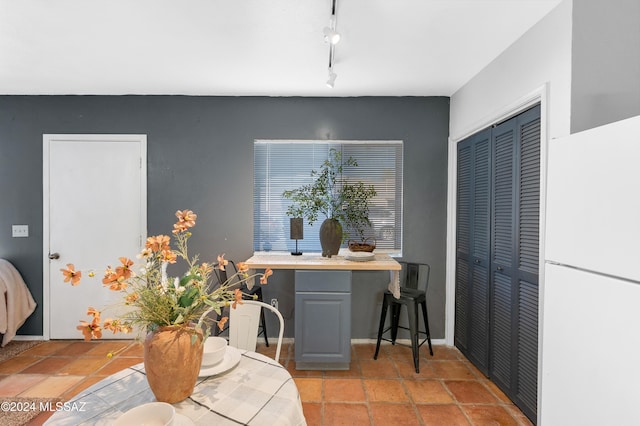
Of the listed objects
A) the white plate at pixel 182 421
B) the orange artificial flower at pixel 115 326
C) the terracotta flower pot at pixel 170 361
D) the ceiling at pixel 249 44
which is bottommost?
the white plate at pixel 182 421

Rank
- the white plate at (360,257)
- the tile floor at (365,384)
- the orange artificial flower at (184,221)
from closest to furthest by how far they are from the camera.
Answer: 1. the orange artificial flower at (184,221)
2. the tile floor at (365,384)
3. the white plate at (360,257)

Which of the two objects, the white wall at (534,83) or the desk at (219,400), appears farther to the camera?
the white wall at (534,83)

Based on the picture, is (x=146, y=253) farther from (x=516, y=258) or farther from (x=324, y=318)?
(x=516, y=258)

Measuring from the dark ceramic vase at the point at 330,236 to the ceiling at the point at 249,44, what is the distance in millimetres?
1321

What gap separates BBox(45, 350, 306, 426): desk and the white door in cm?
243

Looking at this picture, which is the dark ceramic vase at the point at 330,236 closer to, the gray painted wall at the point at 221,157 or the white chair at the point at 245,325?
the gray painted wall at the point at 221,157

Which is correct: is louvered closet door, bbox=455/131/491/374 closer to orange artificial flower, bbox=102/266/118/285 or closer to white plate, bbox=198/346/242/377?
white plate, bbox=198/346/242/377

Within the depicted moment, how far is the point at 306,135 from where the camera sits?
3.42m

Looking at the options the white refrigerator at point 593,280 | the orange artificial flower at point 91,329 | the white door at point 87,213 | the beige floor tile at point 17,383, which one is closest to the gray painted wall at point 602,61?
the white refrigerator at point 593,280

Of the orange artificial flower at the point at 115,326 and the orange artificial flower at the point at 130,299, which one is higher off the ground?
the orange artificial flower at the point at 130,299

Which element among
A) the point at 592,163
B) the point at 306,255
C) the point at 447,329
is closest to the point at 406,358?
the point at 447,329

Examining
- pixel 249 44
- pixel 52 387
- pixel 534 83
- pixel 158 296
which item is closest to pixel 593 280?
pixel 534 83

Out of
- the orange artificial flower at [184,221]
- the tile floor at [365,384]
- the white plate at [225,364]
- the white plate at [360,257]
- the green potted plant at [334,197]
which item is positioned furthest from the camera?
the green potted plant at [334,197]

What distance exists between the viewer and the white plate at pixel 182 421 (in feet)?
3.24
